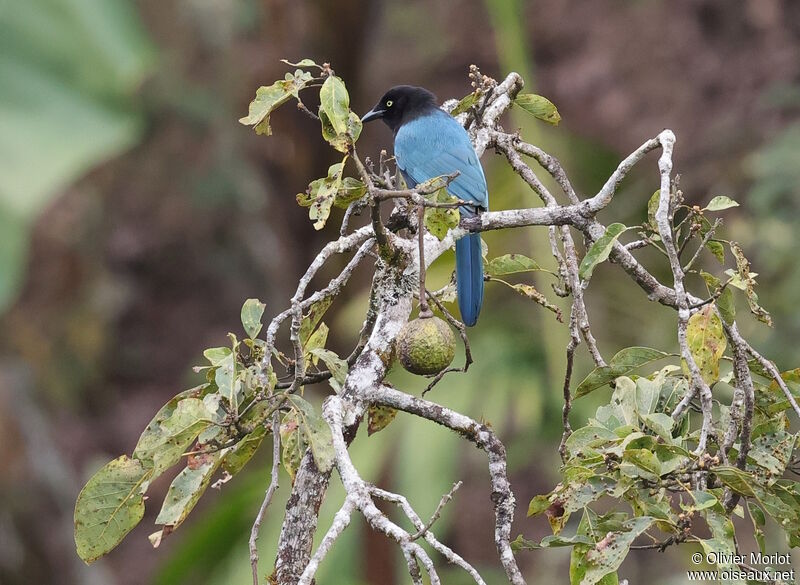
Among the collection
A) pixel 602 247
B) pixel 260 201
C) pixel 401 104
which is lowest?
pixel 602 247

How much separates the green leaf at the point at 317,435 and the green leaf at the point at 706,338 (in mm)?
660

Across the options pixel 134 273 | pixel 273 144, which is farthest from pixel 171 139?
pixel 273 144

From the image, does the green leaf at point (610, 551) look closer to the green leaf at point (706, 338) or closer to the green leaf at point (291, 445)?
the green leaf at point (706, 338)

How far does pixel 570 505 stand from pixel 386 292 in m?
0.66

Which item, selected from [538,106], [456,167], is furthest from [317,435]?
[456,167]

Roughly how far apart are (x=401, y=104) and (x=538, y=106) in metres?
1.45

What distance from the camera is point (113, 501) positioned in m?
1.83

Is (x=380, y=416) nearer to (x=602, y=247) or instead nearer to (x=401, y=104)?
(x=602, y=247)

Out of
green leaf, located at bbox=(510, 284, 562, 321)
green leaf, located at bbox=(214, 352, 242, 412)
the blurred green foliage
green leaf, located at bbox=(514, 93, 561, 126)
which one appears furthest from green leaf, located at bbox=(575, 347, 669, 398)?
the blurred green foliage

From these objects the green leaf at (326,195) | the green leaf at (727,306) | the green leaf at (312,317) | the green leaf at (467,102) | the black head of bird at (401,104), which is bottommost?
the green leaf at (727,306)

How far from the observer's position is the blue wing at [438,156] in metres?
3.30

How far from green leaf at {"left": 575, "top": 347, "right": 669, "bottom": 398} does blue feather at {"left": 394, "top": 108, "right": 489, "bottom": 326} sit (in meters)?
0.75

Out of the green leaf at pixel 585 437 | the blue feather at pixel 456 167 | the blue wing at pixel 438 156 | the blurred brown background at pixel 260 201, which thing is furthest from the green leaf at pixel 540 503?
the blurred brown background at pixel 260 201

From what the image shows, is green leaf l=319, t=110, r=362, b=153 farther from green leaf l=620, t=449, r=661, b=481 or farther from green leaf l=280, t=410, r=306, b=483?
green leaf l=620, t=449, r=661, b=481
